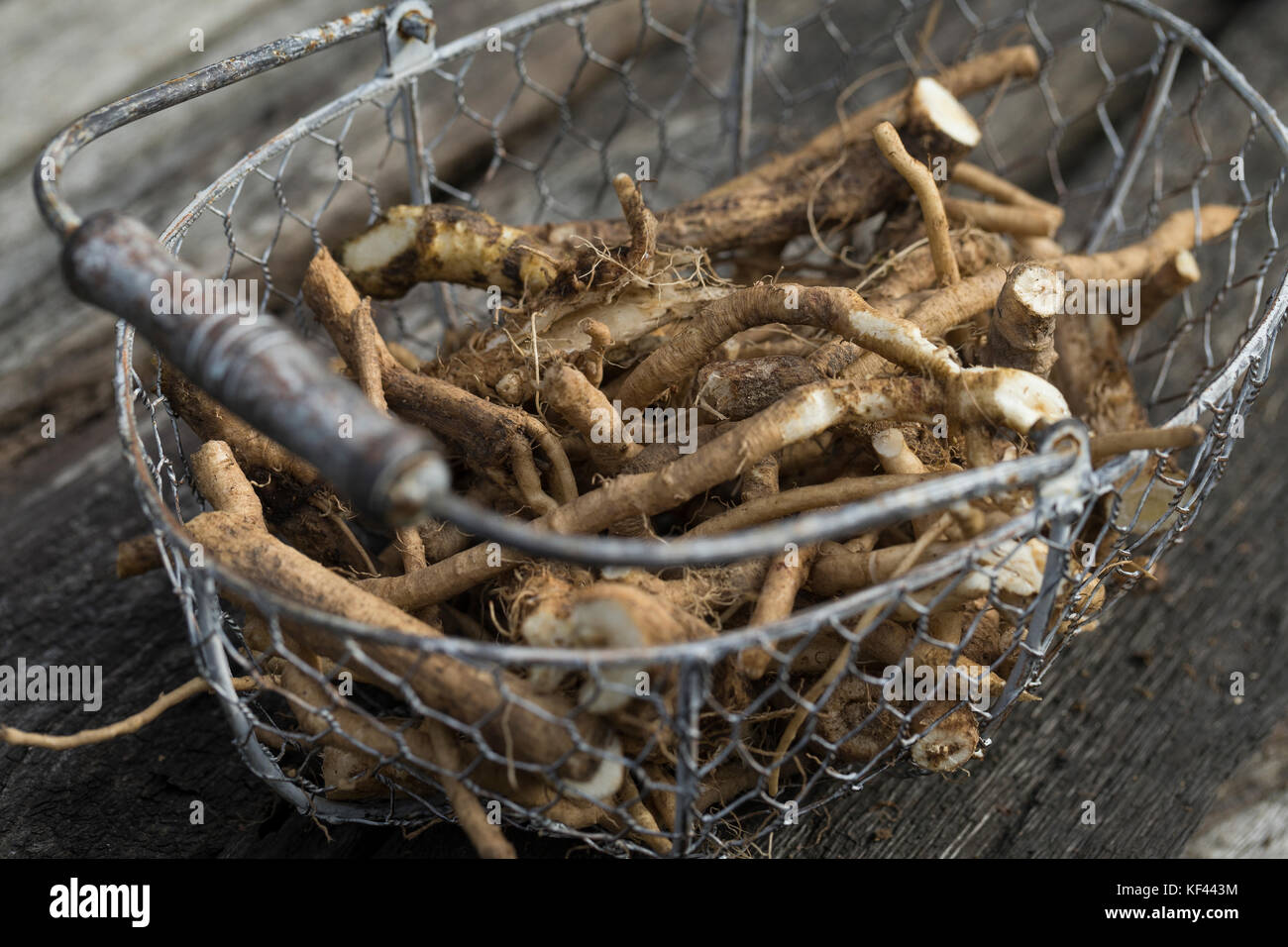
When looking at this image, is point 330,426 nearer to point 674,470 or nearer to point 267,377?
point 267,377

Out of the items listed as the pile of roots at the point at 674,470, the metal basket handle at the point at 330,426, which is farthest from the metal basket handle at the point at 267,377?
the pile of roots at the point at 674,470

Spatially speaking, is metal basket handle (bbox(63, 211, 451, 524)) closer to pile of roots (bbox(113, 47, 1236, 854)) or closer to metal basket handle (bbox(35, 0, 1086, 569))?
metal basket handle (bbox(35, 0, 1086, 569))

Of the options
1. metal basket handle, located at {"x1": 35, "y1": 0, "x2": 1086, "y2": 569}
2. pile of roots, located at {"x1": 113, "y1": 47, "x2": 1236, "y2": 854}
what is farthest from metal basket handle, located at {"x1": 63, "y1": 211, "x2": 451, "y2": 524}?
pile of roots, located at {"x1": 113, "y1": 47, "x2": 1236, "y2": 854}

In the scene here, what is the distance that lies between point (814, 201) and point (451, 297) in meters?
0.35

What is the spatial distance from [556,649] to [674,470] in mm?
142

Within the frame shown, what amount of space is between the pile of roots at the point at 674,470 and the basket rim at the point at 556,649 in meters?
0.03

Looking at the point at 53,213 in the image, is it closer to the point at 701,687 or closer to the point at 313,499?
the point at 313,499

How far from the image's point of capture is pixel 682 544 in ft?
1.51

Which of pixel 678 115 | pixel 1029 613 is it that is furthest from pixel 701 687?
pixel 678 115

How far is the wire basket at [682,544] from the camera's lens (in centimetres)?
52

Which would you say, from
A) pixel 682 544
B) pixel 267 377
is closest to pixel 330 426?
pixel 267 377

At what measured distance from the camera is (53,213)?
536 mm

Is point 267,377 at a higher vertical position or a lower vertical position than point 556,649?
higher

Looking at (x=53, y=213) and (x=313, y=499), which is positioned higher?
(x=53, y=213)
